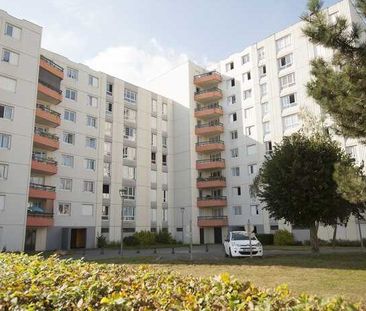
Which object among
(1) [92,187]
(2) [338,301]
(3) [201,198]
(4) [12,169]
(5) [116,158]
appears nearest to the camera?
(2) [338,301]

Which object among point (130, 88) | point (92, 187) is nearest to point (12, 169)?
point (92, 187)

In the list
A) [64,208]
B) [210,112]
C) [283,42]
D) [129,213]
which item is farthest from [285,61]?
[64,208]

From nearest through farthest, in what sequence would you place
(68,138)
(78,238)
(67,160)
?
(67,160) → (68,138) → (78,238)

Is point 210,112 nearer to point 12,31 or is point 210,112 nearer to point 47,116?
point 47,116

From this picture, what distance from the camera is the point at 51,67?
39625 millimetres

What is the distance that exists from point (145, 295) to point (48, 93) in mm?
37811

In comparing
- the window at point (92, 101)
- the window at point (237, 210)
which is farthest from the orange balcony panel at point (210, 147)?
the window at point (92, 101)

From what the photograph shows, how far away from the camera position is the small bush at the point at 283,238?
1626 inches

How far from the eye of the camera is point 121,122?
48469 mm

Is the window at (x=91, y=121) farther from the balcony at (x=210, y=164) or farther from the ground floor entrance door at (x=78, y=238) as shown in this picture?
the balcony at (x=210, y=164)

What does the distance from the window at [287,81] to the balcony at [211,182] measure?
14827mm

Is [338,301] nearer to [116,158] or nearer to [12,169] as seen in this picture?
[12,169]

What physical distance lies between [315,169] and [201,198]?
2760 cm

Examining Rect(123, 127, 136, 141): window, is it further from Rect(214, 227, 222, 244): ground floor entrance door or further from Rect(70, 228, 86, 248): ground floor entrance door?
Rect(214, 227, 222, 244): ground floor entrance door
